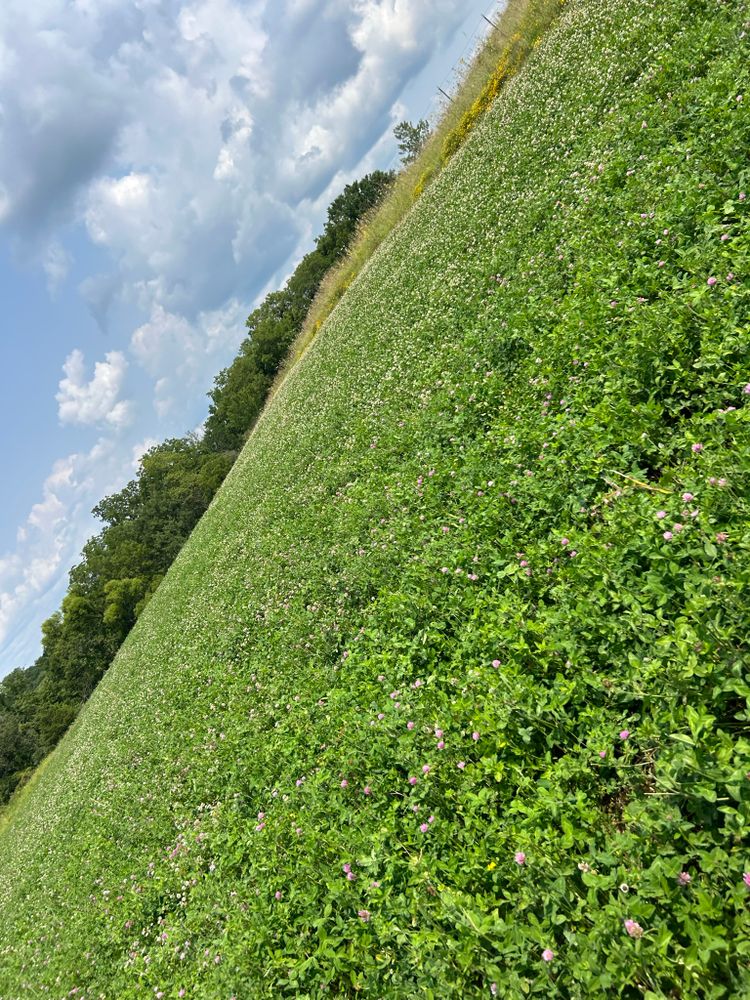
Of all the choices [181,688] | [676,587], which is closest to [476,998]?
[676,587]

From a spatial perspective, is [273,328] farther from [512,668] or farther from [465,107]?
[512,668]

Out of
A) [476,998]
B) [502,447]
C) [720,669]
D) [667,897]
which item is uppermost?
[502,447]

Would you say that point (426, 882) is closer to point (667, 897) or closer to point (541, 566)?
point (667, 897)

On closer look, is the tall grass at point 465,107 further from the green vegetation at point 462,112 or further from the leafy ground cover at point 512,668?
the leafy ground cover at point 512,668

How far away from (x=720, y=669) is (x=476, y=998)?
7.81 feet

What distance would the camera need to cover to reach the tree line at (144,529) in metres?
69.7

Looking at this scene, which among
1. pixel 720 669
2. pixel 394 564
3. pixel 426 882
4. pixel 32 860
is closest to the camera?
pixel 720 669

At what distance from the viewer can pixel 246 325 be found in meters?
91.8

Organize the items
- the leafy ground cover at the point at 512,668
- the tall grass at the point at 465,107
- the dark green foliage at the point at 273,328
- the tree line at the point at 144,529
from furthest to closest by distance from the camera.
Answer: the dark green foliage at the point at 273,328 → the tree line at the point at 144,529 → the tall grass at the point at 465,107 → the leafy ground cover at the point at 512,668

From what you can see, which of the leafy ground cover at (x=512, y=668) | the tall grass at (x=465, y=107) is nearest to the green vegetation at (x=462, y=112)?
the tall grass at (x=465, y=107)

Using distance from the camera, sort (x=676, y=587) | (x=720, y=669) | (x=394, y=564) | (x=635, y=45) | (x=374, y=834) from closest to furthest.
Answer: (x=720, y=669) < (x=676, y=587) < (x=374, y=834) < (x=394, y=564) < (x=635, y=45)

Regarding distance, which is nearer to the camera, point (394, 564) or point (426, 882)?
point (426, 882)

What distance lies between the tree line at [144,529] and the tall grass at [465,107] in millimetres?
42953

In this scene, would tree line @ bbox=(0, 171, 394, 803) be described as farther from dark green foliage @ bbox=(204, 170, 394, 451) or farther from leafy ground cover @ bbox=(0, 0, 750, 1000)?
leafy ground cover @ bbox=(0, 0, 750, 1000)
